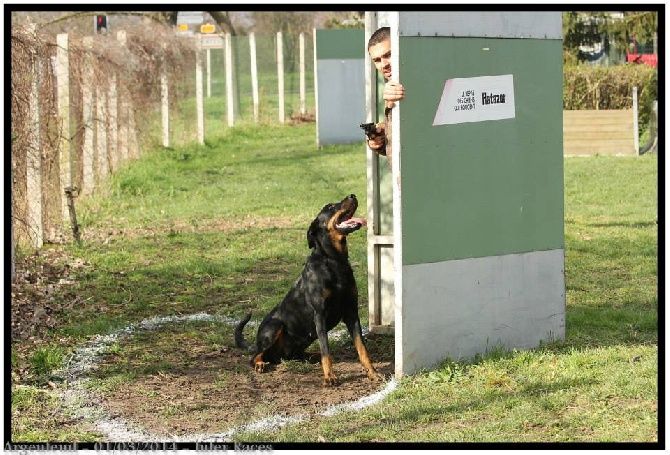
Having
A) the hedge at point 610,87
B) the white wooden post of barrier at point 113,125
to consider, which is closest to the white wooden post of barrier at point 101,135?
the white wooden post of barrier at point 113,125

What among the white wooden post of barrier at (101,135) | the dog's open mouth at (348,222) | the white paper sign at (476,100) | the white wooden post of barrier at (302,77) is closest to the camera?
the white paper sign at (476,100)

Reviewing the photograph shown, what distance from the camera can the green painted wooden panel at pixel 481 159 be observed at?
21.1 feet

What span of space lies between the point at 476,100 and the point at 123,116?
A: 38.8ft

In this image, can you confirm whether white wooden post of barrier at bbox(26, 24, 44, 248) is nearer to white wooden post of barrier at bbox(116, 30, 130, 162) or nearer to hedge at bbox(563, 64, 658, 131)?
white wooden post of barrier at bbox(116, 30, 130, 162)

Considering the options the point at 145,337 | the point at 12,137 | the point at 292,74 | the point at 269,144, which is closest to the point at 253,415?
the point at 145,337

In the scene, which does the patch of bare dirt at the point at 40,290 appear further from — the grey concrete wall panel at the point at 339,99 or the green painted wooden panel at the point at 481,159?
the grey concrete wall panel at the point at 339,99

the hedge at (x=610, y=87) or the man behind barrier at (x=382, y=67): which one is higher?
the hedge at (x=610, y=87)

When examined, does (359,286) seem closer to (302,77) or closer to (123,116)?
(123,116)

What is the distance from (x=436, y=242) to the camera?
6.59 metres

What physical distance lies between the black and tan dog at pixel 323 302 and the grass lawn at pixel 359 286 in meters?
0.67

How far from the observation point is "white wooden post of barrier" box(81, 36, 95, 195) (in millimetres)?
13805

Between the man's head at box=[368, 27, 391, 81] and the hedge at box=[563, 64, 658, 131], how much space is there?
56.4 feet

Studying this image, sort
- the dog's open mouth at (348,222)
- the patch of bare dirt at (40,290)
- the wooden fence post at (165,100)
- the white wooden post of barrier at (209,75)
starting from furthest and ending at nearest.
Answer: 1. the white wooden post of barrier at (209,75)
2. the wooden fence post at (165,100)
3. the patch of bare dirt at (40,290)
4. the dog's open mouth at (348,222)

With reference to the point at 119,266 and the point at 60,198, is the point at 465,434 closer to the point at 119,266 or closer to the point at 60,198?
the point at 119,266
